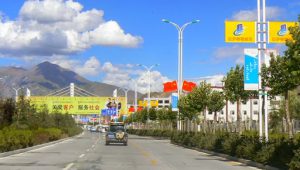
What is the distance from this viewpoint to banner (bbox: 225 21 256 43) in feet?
95.1

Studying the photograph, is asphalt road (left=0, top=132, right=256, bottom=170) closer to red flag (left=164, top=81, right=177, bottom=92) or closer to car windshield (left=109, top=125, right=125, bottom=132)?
car windshield (left=109, top=125, right=125, bottom=132)

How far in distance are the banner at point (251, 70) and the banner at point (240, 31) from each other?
4.11ft

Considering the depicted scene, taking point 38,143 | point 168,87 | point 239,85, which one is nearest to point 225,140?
point 239,85

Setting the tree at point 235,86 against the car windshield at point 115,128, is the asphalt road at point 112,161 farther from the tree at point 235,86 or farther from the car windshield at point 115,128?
the car windshield at point 115,128

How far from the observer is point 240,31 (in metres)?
29.2

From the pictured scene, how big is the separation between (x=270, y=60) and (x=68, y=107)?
86.5 m

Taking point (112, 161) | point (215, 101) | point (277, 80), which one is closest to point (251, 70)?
point (277, 80)

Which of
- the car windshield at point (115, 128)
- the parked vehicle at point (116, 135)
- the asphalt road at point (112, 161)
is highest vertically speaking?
the car windshield at point (115, 128)

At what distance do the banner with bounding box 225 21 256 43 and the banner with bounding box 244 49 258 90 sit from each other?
125 cm

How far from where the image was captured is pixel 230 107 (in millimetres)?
181750

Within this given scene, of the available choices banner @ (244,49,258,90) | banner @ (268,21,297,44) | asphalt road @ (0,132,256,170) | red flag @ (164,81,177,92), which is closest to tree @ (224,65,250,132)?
asphalt road @ (0,132,256,170)

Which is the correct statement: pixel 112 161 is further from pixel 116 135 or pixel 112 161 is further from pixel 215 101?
pixel 215 101

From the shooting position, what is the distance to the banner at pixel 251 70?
91.1 ft

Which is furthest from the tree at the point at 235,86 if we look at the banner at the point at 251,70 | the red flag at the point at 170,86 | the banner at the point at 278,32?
the red flag at the point at 170,86
